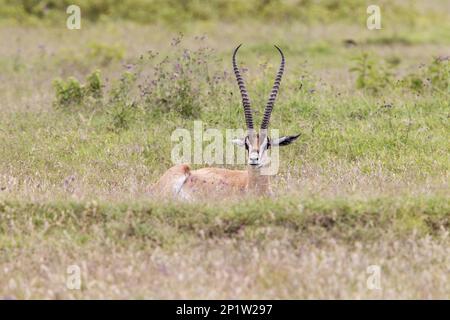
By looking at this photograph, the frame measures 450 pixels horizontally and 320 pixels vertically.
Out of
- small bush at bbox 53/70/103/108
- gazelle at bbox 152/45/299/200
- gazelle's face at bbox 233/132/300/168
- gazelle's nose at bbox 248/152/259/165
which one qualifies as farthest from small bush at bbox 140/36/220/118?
gazelle's nose at bbox 248/152/259/165

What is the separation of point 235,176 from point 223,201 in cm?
177

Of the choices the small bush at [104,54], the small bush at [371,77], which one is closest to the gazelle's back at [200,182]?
the small bush at [371,77]

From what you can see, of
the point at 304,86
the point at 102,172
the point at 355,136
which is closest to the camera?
the point at 102,172

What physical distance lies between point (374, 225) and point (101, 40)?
14.7m

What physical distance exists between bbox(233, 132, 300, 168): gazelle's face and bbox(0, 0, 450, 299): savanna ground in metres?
0.45

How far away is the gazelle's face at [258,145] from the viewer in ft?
33.6

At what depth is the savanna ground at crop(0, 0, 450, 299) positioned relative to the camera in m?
7.67

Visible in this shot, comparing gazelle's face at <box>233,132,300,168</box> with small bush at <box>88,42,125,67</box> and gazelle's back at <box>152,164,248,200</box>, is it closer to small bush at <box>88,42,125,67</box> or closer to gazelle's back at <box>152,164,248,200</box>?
gazelle's back at <box>152,164,248,200</box>

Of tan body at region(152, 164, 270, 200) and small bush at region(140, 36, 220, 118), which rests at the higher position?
small bush at region(140, 36, 220, 118)

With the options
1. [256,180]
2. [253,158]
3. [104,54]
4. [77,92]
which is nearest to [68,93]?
[77,92]

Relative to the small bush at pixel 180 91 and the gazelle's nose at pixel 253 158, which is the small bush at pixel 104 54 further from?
the gazelle's nose at pixel 253 158
